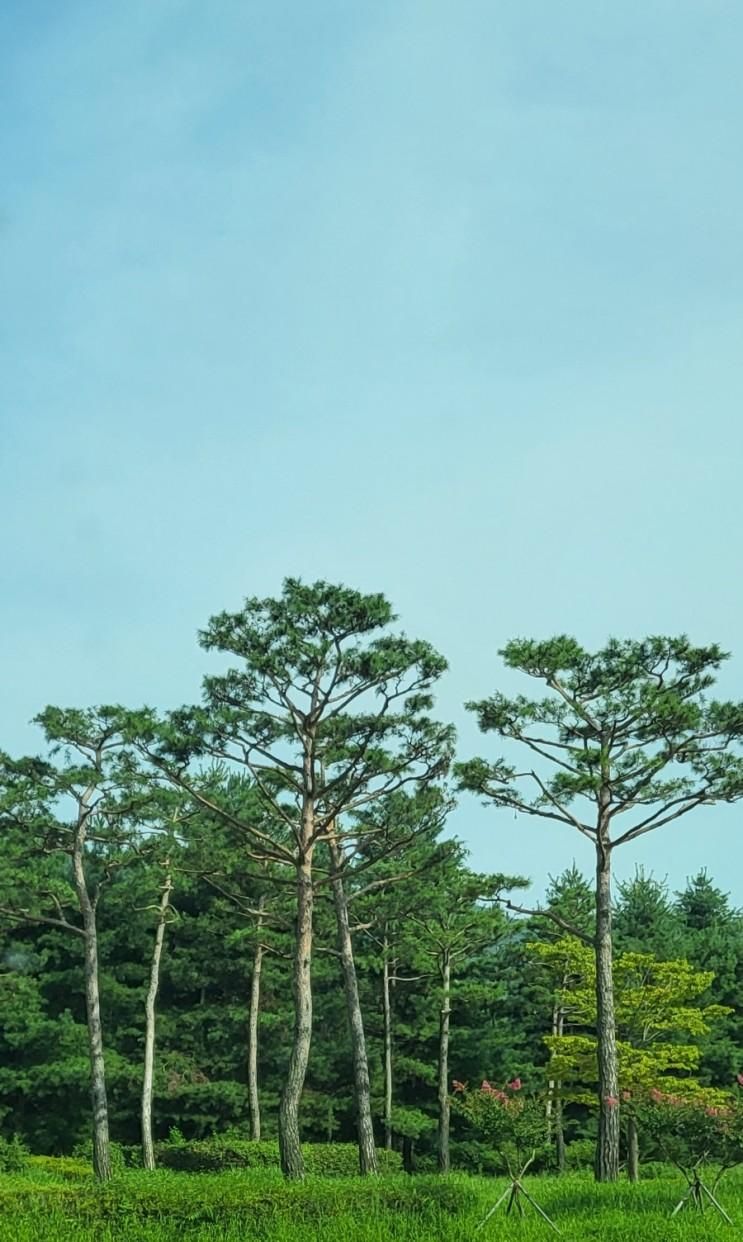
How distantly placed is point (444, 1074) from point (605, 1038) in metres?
11.5

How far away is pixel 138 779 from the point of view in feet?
73.8

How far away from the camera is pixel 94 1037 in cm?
2325

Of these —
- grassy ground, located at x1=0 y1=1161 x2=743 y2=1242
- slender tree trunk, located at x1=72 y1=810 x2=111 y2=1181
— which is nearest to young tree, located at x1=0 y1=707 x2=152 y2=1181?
slender tree trunk, located at x1=72 y1=810 x2=111 y2=1181

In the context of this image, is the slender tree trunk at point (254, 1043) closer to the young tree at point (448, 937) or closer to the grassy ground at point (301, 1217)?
the young tree at point (448, 937)

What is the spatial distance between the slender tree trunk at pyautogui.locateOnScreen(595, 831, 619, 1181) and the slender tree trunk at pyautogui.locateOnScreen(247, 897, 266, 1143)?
1169 cm

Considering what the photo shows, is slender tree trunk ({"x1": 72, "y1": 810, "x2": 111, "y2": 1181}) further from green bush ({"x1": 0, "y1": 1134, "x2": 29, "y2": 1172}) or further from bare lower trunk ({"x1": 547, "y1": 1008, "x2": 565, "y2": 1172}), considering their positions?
bare lower trunk ({"x1": 547, "y1": 1008, "x2": 565, "y2": 1172})

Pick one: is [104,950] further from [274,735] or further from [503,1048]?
[274,735]

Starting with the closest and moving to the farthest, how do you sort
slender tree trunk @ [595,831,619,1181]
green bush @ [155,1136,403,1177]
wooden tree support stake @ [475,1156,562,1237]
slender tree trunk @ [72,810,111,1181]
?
wooden tree support stake @ [475,1156,562,1237] < slender tree trunk @ [595,831,619,1181] < slender tree trunk @ [72,810,111,1181] < green bush @ [155,1136,403,1177]

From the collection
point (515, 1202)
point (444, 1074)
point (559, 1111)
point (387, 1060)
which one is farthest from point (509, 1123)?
point (387, 1060)

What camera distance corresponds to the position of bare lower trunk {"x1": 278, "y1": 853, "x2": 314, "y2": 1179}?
1831cm

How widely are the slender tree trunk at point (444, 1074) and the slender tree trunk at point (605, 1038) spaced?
398 inches

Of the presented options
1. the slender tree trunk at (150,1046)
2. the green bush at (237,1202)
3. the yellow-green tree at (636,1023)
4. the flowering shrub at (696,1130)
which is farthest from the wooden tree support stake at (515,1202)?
the slender tree trunk at (150,1046)

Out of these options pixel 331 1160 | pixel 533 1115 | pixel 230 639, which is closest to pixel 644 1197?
pixel 533 1115

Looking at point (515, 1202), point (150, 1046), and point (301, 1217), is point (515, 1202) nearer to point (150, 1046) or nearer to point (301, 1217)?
point (301, 1217)
